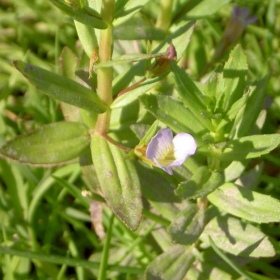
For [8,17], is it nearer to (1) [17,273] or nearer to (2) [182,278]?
(1) [17,273]

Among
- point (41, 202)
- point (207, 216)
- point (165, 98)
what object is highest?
→ point (165, 98)

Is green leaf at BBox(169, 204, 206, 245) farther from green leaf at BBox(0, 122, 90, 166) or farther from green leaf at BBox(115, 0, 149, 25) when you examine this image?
green leaf at BBox(115, 0, 149, 25)

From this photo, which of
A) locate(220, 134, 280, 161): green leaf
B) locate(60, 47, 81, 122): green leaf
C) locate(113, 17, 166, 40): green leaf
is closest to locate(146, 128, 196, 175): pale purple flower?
locate(220, 134, 280, 161): green leaf

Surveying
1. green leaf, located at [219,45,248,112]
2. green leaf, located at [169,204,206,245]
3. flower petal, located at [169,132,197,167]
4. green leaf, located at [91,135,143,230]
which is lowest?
green leaf, located at [169,204,206,245]

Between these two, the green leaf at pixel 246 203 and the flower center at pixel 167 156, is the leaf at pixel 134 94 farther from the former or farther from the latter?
the green leaf at pixel 246 203

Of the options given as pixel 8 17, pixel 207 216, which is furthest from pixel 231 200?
pixel 8 17

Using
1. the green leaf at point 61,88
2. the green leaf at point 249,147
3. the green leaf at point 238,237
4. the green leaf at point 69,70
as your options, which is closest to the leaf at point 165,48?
the green leaf at point 61,88

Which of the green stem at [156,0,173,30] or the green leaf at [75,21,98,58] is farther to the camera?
the green stem at [156,0,173,30]
